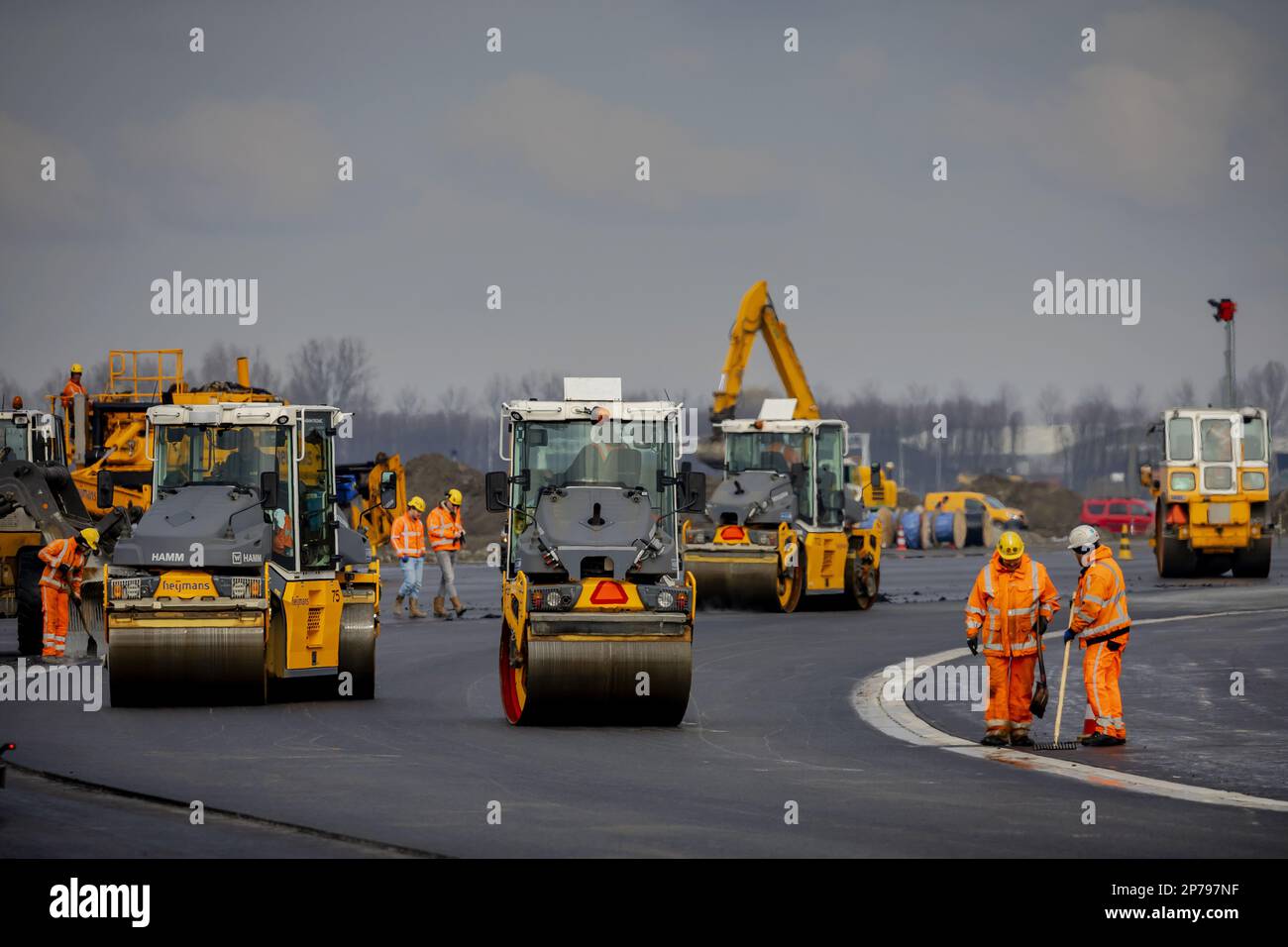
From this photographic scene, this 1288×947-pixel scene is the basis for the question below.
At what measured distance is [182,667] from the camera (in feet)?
54.1

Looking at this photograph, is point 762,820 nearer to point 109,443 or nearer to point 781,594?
point 781,594

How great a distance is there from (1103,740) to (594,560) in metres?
4.35

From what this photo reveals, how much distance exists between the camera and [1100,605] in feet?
48.4

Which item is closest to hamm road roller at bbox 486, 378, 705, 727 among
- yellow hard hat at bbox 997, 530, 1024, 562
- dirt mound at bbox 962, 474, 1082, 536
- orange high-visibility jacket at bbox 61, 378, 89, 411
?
yellow hard hat at bbox 997, 530, 1024, 562

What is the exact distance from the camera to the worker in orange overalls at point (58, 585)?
21.4m

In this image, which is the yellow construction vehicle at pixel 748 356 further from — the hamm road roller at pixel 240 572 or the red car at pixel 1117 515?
the red car at pixel 1117 515

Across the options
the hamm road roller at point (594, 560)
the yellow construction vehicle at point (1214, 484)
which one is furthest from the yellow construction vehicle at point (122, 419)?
the yellow construction vehicle at point (1214, 484)

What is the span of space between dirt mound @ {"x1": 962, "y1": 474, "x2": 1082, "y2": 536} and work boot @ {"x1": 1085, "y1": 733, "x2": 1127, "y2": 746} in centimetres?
6751

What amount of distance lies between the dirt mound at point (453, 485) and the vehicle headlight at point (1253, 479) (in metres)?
34.1

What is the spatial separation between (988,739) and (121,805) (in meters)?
6.91

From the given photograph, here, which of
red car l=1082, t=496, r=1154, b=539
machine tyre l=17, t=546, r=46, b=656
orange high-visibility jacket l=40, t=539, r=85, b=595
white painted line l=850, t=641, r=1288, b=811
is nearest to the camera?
white painted line l=850, t=641, r=1288, b=811

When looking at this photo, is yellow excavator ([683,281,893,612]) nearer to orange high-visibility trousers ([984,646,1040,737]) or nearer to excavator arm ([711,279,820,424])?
excavator arm ([711,279,820,424])

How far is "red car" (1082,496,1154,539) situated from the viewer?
2753 inches
